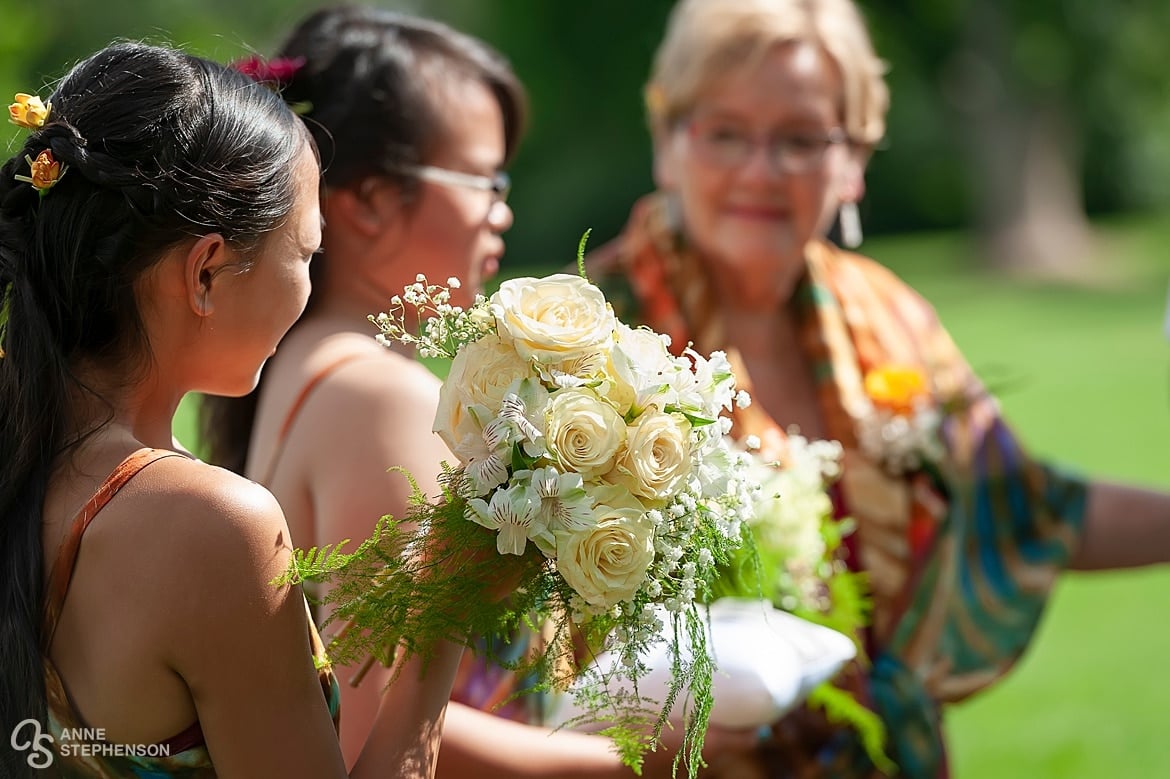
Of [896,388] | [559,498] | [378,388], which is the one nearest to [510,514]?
[559,498]

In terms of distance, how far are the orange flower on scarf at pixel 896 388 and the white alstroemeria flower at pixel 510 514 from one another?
2.04 meters

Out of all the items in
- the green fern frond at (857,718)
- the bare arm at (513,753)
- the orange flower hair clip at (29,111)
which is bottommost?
the green fern frond at (857,718)

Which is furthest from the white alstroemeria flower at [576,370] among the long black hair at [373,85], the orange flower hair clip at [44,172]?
the long black hair at [373,85]

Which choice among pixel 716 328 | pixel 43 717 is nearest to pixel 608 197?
pixel 716 328

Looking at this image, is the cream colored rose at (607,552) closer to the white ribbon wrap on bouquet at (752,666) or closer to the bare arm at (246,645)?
the bare arm at (246,645)

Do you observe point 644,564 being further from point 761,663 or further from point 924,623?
point 924,623

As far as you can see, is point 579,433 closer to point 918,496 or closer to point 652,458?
point 652,458

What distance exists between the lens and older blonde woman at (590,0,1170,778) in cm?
354

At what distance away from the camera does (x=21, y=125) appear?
1.91 metres

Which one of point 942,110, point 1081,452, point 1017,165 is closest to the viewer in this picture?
point 1081,452

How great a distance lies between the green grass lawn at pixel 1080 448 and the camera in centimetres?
602

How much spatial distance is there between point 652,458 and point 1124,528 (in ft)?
7.36

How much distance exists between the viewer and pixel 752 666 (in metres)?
2.50

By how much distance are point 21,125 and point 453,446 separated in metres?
0.75
